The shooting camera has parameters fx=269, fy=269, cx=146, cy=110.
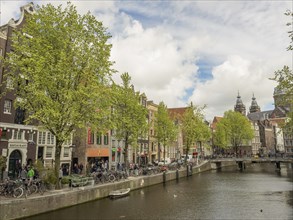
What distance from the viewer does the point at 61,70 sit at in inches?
929

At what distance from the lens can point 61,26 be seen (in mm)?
25062

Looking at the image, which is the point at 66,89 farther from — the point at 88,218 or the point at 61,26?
the point at 88,218

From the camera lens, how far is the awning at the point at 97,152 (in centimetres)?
4623

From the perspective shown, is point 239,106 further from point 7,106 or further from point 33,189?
point 33,189

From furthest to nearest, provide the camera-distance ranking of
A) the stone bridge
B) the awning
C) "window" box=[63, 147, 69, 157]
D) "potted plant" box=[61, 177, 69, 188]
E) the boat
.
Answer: the stone bridge < the awning < "window" box=[63, 147, 69, 157] < the boat < "potted plant" box=[61, 177, 69, 188]

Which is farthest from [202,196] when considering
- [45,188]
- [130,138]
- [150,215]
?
[45,188]

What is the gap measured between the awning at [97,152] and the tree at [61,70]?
19682 millimetres

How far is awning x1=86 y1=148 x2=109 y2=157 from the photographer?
46234 millimetres

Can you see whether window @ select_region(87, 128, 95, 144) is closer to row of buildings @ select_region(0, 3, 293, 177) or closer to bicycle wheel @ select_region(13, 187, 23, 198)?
row of buildings @ select_region(0, 3, 293, 177)

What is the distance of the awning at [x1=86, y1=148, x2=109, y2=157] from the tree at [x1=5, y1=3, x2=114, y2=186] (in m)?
19.7

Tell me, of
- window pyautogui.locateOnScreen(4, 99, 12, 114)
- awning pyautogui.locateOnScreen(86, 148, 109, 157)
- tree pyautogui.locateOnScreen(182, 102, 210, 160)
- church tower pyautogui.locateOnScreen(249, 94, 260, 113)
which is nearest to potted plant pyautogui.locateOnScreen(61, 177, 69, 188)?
window pyautogui.locateOnScreen(4, 99, 12, 114)

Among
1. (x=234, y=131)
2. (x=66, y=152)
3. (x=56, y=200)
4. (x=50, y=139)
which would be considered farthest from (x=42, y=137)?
(x=234, y=131)

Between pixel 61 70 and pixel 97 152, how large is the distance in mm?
27060

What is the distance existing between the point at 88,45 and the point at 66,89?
5166 millimetres
